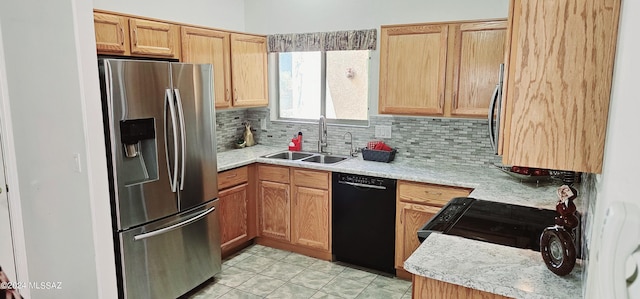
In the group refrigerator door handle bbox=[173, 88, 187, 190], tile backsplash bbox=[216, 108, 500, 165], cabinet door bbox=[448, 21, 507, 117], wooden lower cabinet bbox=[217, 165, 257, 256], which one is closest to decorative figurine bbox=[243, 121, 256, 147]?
tile backsplash bbox=[216, 108, 500, 165]

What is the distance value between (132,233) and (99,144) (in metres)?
0.60

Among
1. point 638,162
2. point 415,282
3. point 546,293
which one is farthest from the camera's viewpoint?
point 415,282

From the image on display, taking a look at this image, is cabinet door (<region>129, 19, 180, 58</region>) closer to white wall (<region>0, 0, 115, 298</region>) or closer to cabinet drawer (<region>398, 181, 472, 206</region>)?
white wall (<region>0, 0, 115, 298</region>)

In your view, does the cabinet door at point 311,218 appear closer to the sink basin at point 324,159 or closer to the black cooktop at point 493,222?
the sink basin at point 324,159

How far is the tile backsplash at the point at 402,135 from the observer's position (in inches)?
133

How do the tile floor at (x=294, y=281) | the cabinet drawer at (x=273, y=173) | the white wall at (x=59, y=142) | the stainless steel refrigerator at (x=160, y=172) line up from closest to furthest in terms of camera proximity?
the white wall at (x=59, y=142)
the stainless steel refrigerator at (x=160, y=172)
the tile floor at (x=294, y=281)
the cabinet drawer at (x=273, y=173)

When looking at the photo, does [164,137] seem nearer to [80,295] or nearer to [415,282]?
[80,295]

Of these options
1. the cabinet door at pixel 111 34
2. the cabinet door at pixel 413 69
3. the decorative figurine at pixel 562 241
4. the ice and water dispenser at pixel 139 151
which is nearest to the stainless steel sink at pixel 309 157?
the cabinet door at pixel 413 69

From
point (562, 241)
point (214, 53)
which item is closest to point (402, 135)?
point (214, 53)

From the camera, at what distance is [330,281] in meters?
3.25

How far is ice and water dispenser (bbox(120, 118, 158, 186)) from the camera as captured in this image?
2441 mm

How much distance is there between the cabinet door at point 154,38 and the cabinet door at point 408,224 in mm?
2128

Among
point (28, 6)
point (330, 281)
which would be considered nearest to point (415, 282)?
point (330, 281)

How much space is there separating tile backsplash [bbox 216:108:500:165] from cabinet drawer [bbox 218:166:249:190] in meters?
0.65
